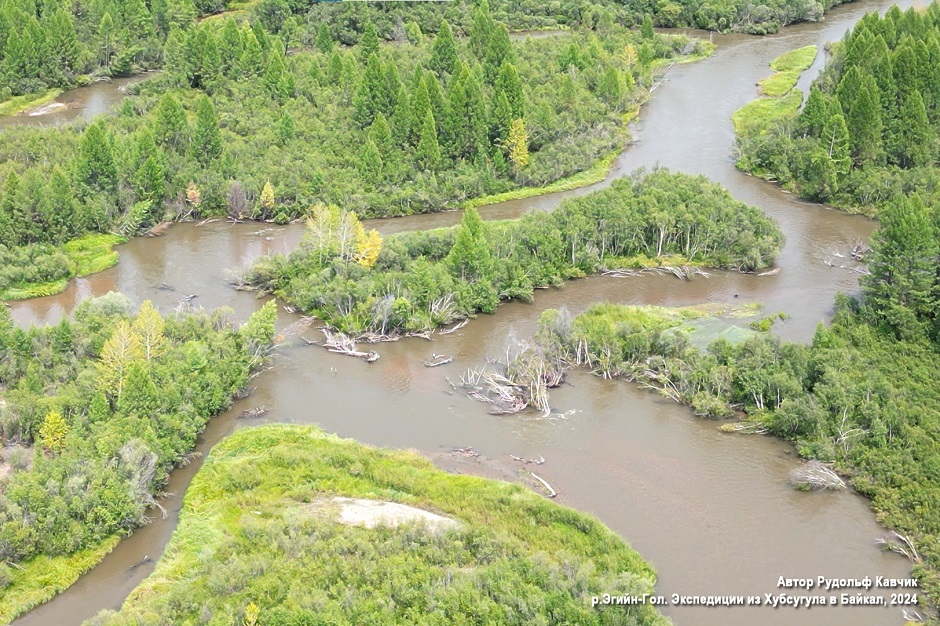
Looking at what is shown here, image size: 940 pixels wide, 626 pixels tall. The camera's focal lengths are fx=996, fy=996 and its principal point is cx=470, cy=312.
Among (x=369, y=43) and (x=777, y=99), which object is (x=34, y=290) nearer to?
(x=369, y=43)

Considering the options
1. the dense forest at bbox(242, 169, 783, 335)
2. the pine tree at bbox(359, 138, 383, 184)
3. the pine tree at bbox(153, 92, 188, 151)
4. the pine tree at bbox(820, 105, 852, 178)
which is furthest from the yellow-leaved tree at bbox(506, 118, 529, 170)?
the pine tree at bbox(153, 92, 188, 151)

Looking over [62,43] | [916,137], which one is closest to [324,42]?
[62,43]

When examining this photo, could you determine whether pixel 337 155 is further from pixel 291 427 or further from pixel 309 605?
pixel 309 605

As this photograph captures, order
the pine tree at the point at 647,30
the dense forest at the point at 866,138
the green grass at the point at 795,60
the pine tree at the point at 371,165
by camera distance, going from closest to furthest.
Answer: the dense forest at the point at 866,138 < the pine tree at the point at 371,165 < the green grass at the point at 795,60 < the pine tree at the point at 647,30

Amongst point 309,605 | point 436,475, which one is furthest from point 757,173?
point 309,605

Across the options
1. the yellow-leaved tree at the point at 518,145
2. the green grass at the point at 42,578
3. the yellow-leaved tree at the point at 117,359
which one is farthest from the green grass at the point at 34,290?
the yellow-leaved tree at the point at 518,145

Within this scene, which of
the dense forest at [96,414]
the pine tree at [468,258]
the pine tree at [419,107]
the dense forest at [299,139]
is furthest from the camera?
the pine tree at [419,107]

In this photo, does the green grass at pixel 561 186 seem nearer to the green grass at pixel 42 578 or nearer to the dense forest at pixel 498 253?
the dense forest at pixel 498 253
